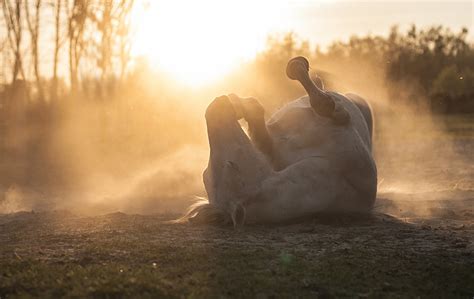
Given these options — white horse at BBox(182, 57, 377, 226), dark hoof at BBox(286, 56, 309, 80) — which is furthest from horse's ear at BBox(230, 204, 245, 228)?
dark hoof at BBox(286, 56, 309, 80)

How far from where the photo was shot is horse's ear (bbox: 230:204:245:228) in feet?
21.1

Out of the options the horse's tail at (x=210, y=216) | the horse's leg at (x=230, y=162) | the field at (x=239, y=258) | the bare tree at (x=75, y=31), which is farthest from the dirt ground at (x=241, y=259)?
the bare tree at (x=75, y=31)

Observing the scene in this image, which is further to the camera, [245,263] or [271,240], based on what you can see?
[271,240]

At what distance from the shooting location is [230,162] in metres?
6.52

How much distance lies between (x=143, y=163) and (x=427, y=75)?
44.3 metres

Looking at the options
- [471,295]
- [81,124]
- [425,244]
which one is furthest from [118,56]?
[471,295]

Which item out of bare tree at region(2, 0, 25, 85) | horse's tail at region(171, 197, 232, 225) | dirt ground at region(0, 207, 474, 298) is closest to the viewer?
dirt ground at region(0, 207, 474, 298)

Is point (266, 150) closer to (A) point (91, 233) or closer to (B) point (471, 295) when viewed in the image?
(A) point (91, 233)

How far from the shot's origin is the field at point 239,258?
469 cm

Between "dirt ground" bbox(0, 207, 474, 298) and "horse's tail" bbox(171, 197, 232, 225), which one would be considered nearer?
"dirt ground" bbox(0, 207, 474, 298)

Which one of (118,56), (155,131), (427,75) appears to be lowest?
(155,131)

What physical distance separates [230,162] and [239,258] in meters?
1.27

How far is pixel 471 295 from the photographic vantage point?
15.6ft

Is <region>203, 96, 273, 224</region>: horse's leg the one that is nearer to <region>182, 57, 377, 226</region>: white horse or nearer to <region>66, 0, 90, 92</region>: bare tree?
<region>182, 57, 377, 226</region>: white horse
